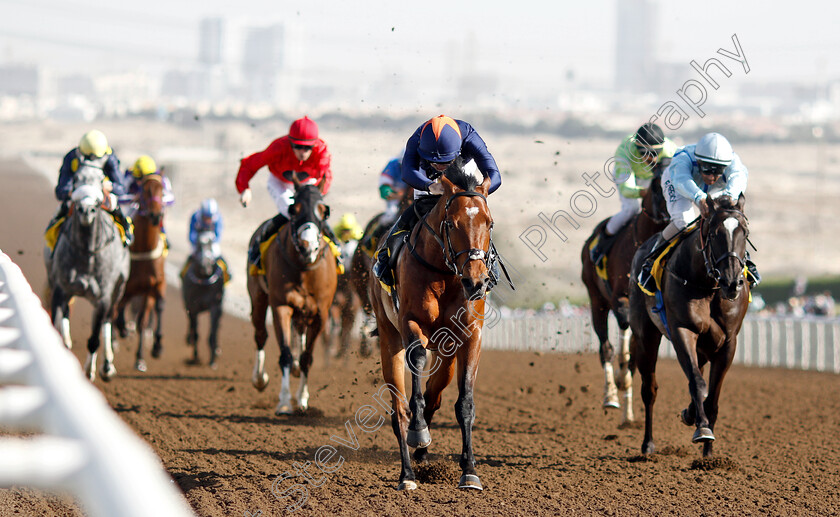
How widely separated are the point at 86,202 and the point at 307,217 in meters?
2.46

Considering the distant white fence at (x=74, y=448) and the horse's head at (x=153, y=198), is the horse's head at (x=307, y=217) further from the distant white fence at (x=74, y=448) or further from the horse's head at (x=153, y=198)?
the distant white fence at (x=74, y=448)

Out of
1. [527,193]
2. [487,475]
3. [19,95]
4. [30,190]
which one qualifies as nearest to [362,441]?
[487,475]

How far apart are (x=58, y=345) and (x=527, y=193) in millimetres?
71942

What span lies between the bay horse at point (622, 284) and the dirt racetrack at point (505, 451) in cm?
36

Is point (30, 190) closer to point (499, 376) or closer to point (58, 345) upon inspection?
point (499, 376)

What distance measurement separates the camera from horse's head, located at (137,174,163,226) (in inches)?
460

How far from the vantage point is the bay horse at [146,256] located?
462 inches

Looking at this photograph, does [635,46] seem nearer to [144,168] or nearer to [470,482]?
[144,168]

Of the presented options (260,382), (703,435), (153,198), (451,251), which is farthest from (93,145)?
(703,435)

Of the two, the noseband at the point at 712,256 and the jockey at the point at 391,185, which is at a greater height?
the jockey at the point at 391,185

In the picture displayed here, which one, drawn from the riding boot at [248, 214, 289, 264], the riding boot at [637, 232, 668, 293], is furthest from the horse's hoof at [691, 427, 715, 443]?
the riding boot at [248, 214, 289, 264]

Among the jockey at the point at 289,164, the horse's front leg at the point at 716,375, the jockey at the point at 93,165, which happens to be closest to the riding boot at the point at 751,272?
the horse's front leg at the point at 716,375

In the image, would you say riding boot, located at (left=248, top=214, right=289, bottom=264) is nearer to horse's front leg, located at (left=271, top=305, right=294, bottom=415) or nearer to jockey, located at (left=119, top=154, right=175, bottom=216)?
horse's front leg, located at (left=271, top=305, right=294, bottom=415)

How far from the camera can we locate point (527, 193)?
7344 centimetres
